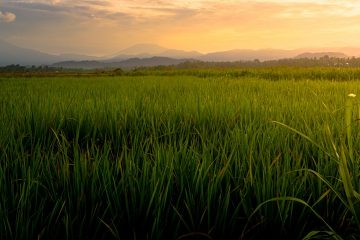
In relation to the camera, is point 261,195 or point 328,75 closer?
point 261,195

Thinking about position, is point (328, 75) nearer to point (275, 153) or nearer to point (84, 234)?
point (275, 153)

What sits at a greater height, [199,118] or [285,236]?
[199,118]

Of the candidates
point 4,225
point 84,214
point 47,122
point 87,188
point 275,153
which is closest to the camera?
point 4,225

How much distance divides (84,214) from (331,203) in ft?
2.62

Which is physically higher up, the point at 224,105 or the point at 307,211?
the point at 224,105

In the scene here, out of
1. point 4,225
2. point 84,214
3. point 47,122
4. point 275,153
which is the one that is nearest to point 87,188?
point 84,214

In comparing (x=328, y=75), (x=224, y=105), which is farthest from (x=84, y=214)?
(x=328, y=75)

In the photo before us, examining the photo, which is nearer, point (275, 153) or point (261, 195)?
point (261, 195)

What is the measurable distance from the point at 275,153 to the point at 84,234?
37.3 inches

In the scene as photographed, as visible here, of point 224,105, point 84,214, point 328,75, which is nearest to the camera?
point 84,214

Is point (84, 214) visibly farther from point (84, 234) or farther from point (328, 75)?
point (328, 75)

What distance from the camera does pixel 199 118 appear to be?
2570 mm

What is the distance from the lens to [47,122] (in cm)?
241

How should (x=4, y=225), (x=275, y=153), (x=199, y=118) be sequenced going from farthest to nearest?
(x=199, y=118)
(x=275, y=153)
(x=4, y=225)
